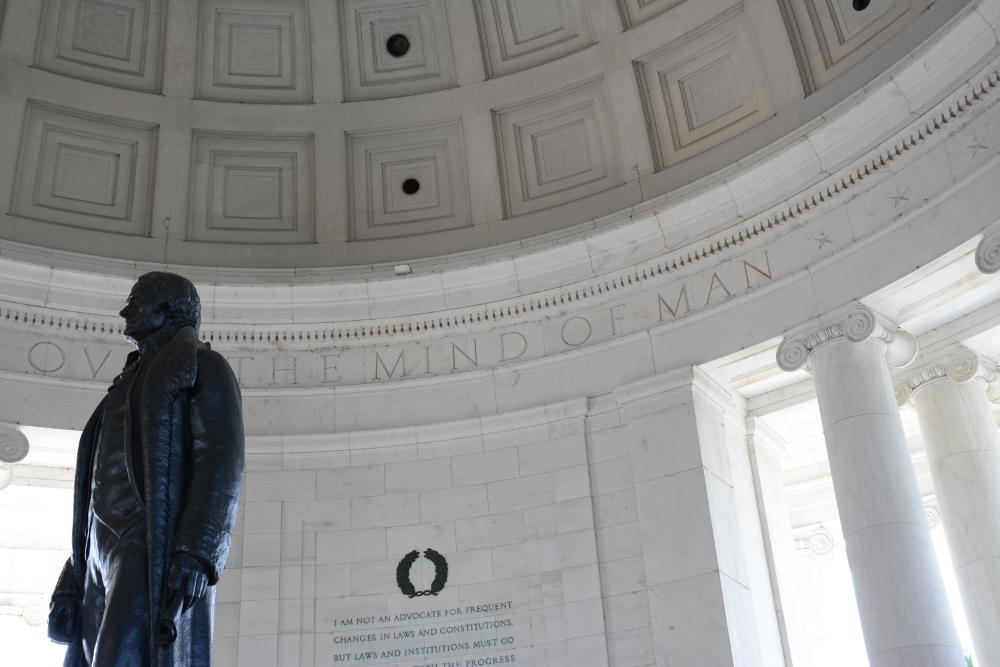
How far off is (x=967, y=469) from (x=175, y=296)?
10.5 m

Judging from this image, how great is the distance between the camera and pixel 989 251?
12.3m

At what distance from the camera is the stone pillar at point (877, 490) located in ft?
39.1

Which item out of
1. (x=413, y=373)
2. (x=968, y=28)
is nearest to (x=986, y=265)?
(x=968, y=28)

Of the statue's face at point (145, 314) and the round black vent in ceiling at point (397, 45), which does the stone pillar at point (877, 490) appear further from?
the statue's face at point (145, 314)

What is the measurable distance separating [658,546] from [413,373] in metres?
4.13

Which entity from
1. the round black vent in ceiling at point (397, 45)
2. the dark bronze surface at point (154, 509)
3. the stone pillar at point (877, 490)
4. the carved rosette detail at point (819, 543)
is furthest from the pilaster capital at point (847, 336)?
the dark bronze surface at point (154, 509)

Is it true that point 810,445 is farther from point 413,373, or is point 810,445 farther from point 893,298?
point 413,373

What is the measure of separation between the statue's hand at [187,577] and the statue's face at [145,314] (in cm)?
159

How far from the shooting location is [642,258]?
1527cm

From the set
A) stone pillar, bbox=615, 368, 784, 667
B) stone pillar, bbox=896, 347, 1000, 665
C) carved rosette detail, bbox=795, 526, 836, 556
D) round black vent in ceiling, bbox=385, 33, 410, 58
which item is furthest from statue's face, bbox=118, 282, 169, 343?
carved rosette detail, bbox=795, 526, 836, 556

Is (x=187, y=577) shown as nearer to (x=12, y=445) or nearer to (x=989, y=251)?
(x=989, y=251)

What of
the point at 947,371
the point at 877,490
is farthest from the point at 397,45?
the point at 877,490

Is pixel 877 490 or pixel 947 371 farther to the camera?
pixel 947 371

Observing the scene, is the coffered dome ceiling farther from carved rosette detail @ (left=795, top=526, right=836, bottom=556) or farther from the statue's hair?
the statue's hair
